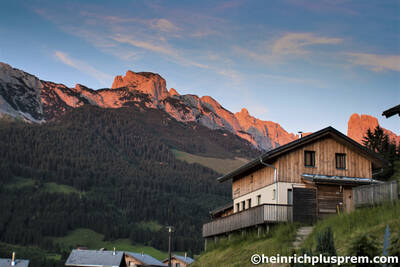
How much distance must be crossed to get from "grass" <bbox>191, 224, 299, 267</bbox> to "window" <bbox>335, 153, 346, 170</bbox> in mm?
8803

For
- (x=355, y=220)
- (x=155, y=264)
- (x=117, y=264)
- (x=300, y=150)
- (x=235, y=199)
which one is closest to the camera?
(x=355, y=220)

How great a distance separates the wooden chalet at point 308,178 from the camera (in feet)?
124

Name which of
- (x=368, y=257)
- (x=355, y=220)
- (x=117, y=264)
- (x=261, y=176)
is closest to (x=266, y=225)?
(x=261, y=176)

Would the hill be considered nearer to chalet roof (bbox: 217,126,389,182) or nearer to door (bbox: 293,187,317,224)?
door (bbox: 293,187,317,224)

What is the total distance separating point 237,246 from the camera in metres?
39.3

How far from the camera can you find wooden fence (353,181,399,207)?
2927cm

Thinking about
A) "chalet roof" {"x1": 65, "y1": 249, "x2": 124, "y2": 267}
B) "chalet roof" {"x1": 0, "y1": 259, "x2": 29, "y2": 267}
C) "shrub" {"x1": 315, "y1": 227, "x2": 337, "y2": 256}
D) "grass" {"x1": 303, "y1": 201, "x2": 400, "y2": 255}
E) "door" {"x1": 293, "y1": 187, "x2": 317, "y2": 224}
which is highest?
"door" {"x1": 293, "y1": 187, "x2": 317, "y2": 224}

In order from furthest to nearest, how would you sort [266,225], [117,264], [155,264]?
[155,264] < [117,264] < [266,225]

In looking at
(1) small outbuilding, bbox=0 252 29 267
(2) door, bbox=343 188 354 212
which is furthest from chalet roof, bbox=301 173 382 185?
(1) small outbuilding, bbox=0 252 29 267

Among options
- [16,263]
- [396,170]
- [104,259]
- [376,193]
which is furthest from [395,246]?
[16,263]

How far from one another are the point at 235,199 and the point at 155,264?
66118 millimetres

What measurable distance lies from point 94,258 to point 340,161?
77.3 metres

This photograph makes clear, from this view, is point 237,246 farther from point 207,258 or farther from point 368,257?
point 368,257

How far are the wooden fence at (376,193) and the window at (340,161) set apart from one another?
378 inches
